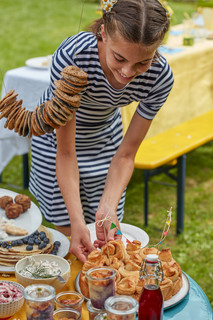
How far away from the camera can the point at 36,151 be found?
101 inches

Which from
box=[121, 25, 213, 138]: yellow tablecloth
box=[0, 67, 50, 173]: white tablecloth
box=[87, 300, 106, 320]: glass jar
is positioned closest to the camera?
box=[87, 300, 106, 320]: glass jar

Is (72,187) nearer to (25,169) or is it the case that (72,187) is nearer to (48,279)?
(48,279)

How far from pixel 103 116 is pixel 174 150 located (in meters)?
1.47

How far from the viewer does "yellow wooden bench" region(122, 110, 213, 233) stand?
355cm

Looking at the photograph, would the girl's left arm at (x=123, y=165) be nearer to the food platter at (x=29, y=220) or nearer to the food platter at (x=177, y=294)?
the food platter at (x=29, y=220)

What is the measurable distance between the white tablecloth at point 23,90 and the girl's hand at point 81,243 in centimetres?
188

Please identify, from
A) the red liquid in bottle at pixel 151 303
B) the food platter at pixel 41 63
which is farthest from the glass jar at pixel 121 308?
the food platter at pixel 41 63

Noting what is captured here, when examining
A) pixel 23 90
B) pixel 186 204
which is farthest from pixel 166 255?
pixel 186 204

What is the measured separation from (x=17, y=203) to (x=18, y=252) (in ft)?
0.74

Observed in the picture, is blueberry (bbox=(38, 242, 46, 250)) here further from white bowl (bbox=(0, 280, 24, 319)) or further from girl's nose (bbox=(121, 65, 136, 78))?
girl's nose (bbox=(121, 65, 136, 78))

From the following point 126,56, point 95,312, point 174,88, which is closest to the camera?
point 95,312

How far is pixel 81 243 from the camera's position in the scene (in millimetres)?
1897

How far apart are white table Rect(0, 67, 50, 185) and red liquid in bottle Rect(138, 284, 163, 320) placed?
2.42 m

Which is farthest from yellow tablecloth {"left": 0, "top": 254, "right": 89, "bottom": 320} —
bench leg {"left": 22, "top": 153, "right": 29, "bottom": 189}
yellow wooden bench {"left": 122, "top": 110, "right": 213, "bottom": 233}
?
bench leg {"left": 22, "top": 153, "right": 29, "bottom": 189}
